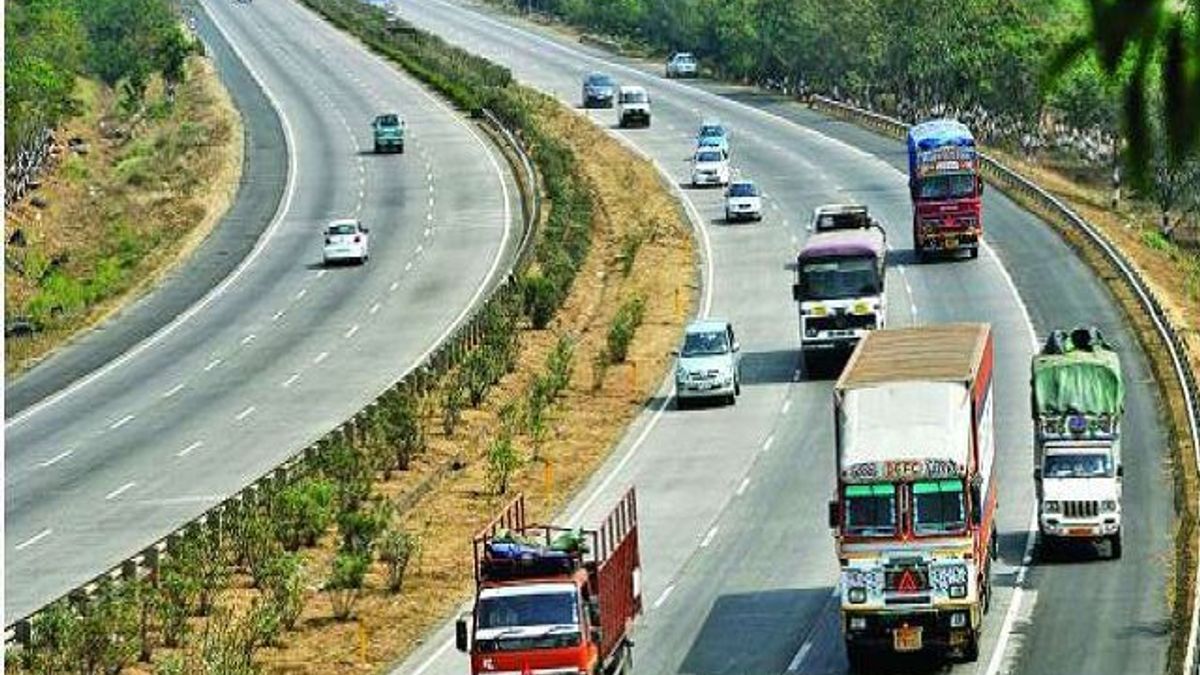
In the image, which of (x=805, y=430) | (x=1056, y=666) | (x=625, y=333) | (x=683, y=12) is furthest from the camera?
(x=683, y=12)

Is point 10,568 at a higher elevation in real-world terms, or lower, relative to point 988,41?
lower

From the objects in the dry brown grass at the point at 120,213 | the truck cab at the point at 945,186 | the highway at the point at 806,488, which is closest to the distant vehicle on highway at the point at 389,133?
the dry brown grass at the point at 120,213

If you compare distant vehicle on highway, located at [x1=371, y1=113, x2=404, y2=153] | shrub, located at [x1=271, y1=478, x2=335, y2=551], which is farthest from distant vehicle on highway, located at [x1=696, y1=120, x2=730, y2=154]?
shrub, located at [x1=271, y1=478, x2=335, y2=551]

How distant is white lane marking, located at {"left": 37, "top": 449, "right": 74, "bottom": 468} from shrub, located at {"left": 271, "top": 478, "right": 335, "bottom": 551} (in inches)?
518

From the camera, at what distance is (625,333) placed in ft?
222

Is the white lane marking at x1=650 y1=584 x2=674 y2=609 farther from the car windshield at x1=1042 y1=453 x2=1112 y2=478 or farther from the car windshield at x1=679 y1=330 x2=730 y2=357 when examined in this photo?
the car windshield at x1=679 y1=330 x2=730 y2=357

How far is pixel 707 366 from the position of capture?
61.0 metres

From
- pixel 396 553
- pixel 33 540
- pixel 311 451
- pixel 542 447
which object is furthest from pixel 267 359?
pixel 396 553

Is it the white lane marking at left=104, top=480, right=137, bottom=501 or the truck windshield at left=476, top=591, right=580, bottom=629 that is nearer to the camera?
the truck windshield at left=476, top=591, right=580, bottom=629

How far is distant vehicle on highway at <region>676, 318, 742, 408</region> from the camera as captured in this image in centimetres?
6088

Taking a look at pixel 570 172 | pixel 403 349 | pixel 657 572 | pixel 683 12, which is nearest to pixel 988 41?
pixel 570 172

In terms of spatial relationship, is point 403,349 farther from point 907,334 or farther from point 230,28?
point 230,28

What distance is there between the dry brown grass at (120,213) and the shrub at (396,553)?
1330 inches

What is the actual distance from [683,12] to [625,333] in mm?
111906
